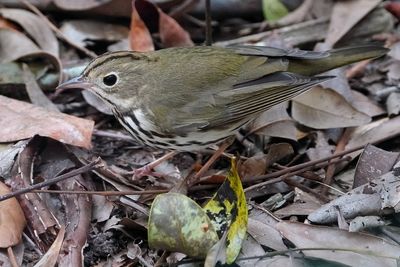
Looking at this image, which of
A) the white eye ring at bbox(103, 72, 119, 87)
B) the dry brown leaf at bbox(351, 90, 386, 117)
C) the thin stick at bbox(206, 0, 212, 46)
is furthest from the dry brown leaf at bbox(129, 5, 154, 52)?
the dry brown leaf at bbox(351, 90, 386, 117)

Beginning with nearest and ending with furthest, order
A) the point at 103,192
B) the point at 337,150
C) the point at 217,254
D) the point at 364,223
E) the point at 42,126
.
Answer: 1. the point at 217,254
2. the point at 364,223
3. the point at 103,192
4. the point at 42,126
5. the point at 337,150

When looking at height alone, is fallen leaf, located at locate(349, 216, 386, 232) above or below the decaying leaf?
below

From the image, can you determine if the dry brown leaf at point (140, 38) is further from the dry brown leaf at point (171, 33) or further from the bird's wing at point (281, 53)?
the bird's wing at point (281, 53)

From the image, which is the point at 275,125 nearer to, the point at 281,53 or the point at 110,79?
the point at 281,53

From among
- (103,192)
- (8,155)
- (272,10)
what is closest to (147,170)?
(103,192)

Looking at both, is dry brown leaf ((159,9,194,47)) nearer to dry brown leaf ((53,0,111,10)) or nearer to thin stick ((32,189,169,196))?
dry brown leaf ((53,0,111,10))
